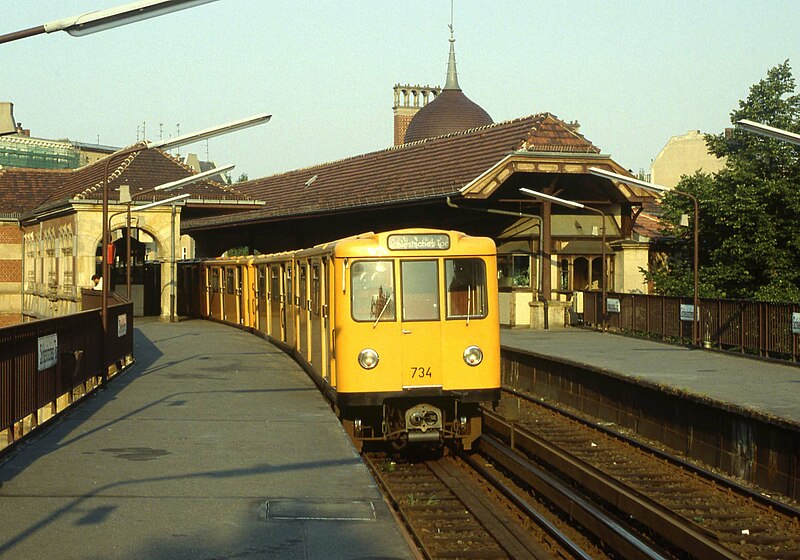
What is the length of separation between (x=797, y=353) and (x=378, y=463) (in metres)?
10.6

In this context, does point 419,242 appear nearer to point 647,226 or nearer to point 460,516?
point 460,516

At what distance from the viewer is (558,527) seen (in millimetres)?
11141

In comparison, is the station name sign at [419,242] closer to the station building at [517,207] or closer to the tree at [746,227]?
the station building at [517,207]

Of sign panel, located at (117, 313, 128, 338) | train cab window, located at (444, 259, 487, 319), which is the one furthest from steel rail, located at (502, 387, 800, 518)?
sign panel, located at (117, 313, 128, 338)

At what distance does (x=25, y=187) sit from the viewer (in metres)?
52.0

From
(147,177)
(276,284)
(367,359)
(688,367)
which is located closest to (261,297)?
(276,284)

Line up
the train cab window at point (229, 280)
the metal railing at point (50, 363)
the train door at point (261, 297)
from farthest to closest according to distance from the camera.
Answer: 1. the train cab window at point (229, 280)
2. the train door at point (261, 297)
3. the metal railing at point (50, 363)

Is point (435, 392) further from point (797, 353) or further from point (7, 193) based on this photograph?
point (7, 193)

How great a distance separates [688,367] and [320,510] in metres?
13.4

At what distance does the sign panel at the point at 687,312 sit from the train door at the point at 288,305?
387 inches

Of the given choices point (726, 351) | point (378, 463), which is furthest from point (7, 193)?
point (378, 463)

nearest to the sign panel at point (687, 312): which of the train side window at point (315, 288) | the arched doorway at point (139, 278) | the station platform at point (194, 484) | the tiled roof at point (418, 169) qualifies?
the tiled roof at point (418, 169)

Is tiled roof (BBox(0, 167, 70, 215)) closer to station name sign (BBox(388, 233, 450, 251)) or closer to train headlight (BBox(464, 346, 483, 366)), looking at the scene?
station name sign (BBox(388, 233, 450, 251))

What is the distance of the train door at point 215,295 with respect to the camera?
3731 cm
